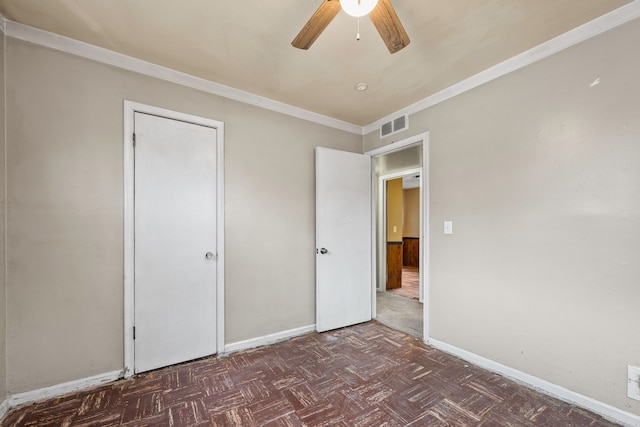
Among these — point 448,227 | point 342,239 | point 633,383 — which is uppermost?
point 448,227

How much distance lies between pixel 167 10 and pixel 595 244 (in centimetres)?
316

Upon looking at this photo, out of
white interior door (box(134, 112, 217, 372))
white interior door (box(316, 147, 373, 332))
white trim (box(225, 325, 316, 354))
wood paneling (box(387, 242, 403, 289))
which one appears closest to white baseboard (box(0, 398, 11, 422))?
white interior door (box(134, 112, 217, 372))

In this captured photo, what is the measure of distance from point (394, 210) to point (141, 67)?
4.50 m

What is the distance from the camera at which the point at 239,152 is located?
108 inches

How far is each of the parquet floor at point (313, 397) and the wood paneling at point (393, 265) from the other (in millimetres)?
2672

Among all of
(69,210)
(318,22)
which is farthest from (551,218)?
(69,210)

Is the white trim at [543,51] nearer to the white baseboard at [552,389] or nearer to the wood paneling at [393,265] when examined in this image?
the white baseboard at [552,389]

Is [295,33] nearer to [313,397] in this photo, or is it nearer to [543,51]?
[543,51]

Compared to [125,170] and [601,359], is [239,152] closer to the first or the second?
[125,170]

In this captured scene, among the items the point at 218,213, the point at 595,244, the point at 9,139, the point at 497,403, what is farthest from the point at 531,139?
the point at 9,139

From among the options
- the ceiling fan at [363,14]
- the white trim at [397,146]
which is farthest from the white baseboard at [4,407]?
the white trim at [397,146]

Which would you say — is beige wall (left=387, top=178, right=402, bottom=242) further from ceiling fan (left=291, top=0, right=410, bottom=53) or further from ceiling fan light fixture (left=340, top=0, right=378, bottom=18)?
ceiling fan light fixture (left=340, top=0, right=378, bottom=18)

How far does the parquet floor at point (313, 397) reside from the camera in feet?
5.70

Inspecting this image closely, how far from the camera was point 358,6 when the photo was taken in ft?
4.30
